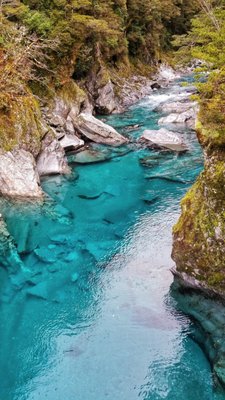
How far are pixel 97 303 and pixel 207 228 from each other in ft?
→ 12.1

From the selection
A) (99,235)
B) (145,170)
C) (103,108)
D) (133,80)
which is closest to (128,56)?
(133,80)

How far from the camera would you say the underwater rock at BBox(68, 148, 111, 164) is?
778 inches

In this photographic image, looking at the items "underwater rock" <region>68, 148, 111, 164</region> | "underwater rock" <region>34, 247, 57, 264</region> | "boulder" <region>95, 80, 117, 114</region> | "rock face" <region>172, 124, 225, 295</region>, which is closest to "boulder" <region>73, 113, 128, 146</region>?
"underwater rock" <region>68, 148, 111, 164</region>

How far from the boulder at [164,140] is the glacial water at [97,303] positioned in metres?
4.50

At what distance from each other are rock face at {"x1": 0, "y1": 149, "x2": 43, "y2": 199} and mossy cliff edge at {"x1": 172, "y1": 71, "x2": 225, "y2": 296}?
7.58 m

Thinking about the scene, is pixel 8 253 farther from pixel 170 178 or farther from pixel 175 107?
pixel 175 107

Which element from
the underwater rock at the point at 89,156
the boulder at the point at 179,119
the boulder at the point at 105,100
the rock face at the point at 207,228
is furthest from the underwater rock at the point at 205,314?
the boulder at the point at 105,100

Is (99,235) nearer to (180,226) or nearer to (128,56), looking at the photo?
(180,226)

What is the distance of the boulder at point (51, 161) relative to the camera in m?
17.8

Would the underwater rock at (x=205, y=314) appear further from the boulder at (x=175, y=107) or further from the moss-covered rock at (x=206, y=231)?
the boulder at (x=175, y=107)

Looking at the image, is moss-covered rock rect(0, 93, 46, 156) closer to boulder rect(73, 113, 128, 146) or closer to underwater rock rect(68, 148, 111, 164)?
underwater rock rect(68, 148, 111, 164)

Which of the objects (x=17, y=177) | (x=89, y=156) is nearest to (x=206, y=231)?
(x=17, y=177)

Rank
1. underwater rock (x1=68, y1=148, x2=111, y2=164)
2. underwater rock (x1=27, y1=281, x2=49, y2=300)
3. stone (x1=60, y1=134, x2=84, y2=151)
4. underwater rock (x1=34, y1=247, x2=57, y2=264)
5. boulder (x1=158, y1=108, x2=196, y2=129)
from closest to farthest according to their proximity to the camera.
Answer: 1. underwater rock (x1=27, y1=281, x2=49, y2=300)
2. underwater rock (x1=34, y1=247, x2=57, y2=264)
3. underwater rock (x1=68, y1=148, x2=111, y2=164)
4. stone (x1=60, y1=134, x2=84, y2=151)
5. boulder (x1=158, y1=108, x2=196, y2=129)

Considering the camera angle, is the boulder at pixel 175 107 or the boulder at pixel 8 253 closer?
the boulder at pixel 8 253
